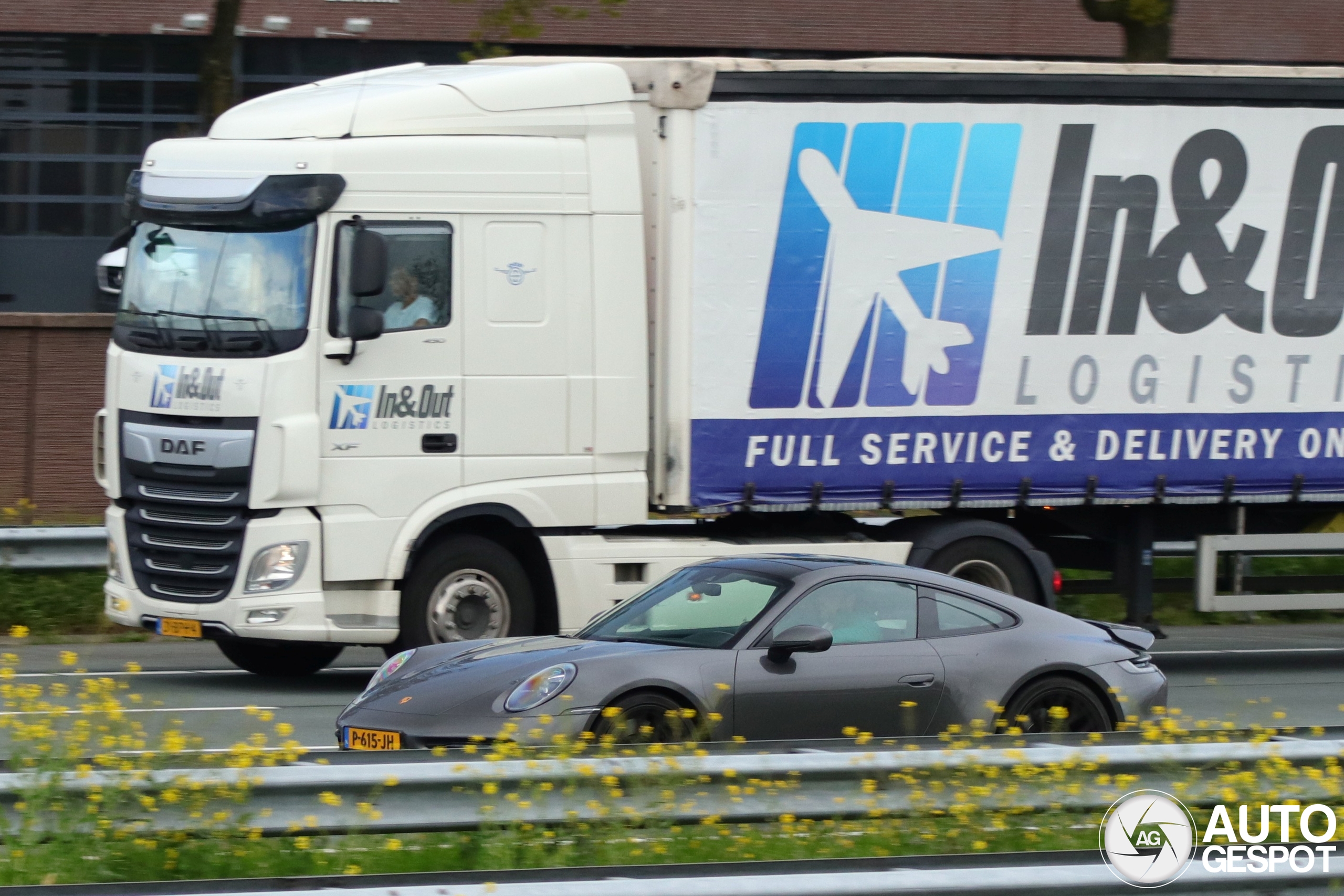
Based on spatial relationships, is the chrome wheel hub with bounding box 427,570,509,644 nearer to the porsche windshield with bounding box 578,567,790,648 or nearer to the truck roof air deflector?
the porsche windshield with bounding box 578,567,790,648

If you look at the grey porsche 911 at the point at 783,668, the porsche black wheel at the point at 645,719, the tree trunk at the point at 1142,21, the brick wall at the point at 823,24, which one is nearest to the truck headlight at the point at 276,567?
the grey porsche 911 at the point at 783,668

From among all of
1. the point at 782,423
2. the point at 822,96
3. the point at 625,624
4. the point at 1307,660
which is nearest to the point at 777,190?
the point at 822,96

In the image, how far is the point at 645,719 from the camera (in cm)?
704

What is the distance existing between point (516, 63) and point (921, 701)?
5284 mm

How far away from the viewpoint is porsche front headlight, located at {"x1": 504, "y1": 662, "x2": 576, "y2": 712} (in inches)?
273

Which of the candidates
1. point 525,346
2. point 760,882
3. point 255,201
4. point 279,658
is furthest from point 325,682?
point 760,882

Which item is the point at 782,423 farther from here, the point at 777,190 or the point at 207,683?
the point at 207,683

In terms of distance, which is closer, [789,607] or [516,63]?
[789,607]

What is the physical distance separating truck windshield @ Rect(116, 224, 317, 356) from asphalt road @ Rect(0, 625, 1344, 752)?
7.10 feet

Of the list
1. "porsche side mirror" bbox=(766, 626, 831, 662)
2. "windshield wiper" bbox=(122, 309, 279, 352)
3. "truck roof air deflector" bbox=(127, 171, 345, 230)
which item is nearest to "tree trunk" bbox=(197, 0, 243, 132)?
"truck roof air deflector" bbox=(127, 171, 345, 230)

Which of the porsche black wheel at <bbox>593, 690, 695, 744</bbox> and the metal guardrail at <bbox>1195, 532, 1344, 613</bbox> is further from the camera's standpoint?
the metal guardrail at <bbox>1195, 532, 1344, 613</bbox>

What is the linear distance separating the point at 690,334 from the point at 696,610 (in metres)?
3.05

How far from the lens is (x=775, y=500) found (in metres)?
10.7

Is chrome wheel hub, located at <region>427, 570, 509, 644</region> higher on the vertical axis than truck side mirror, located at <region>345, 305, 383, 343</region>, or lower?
lower
